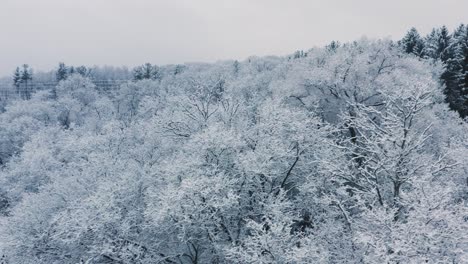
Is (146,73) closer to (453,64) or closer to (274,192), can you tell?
(453,64)

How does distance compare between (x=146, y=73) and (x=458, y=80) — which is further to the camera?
(x=146, y=73)

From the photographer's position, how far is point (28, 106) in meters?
69.6

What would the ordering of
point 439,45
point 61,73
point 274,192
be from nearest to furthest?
1. point 274,192
2. point 439,45
3. point 61,73

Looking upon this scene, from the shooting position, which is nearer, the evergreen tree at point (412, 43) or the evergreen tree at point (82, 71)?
the evergreen tree at point (412, 43)

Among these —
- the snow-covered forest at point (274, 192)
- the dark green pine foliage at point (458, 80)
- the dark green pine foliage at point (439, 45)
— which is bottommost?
the snow-covered forest at point (274, 192)

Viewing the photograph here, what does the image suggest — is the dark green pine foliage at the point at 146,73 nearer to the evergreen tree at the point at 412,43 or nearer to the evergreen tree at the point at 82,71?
the evergreen tree at the point at 82,71

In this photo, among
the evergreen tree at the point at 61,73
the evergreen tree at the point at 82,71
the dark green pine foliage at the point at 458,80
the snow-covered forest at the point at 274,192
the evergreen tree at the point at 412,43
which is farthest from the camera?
the evergreen tree at the point at 82,71

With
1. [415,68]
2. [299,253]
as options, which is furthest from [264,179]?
[415,68]

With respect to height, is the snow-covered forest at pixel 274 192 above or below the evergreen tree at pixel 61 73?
below

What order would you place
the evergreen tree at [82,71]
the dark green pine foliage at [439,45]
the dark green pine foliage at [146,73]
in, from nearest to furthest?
the dark green pine foliage at [439,45] < the dark green pine foliage at [146,73] < the evergreen tree at [82,71]

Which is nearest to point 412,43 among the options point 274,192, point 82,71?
point 274,192

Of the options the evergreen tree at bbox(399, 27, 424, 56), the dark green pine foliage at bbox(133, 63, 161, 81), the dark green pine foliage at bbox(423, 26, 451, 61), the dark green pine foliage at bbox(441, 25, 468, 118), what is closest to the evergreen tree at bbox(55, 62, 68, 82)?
the dark green pine foliage at bbox(133, 63, 161, 81)

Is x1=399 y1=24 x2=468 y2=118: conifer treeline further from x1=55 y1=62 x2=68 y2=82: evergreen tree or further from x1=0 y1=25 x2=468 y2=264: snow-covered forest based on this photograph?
x1=55 y1=62 x2=68 y2=82: evergreen tree

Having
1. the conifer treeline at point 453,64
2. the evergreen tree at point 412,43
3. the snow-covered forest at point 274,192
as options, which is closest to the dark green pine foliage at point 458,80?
the conifer treeline at point 453,64
